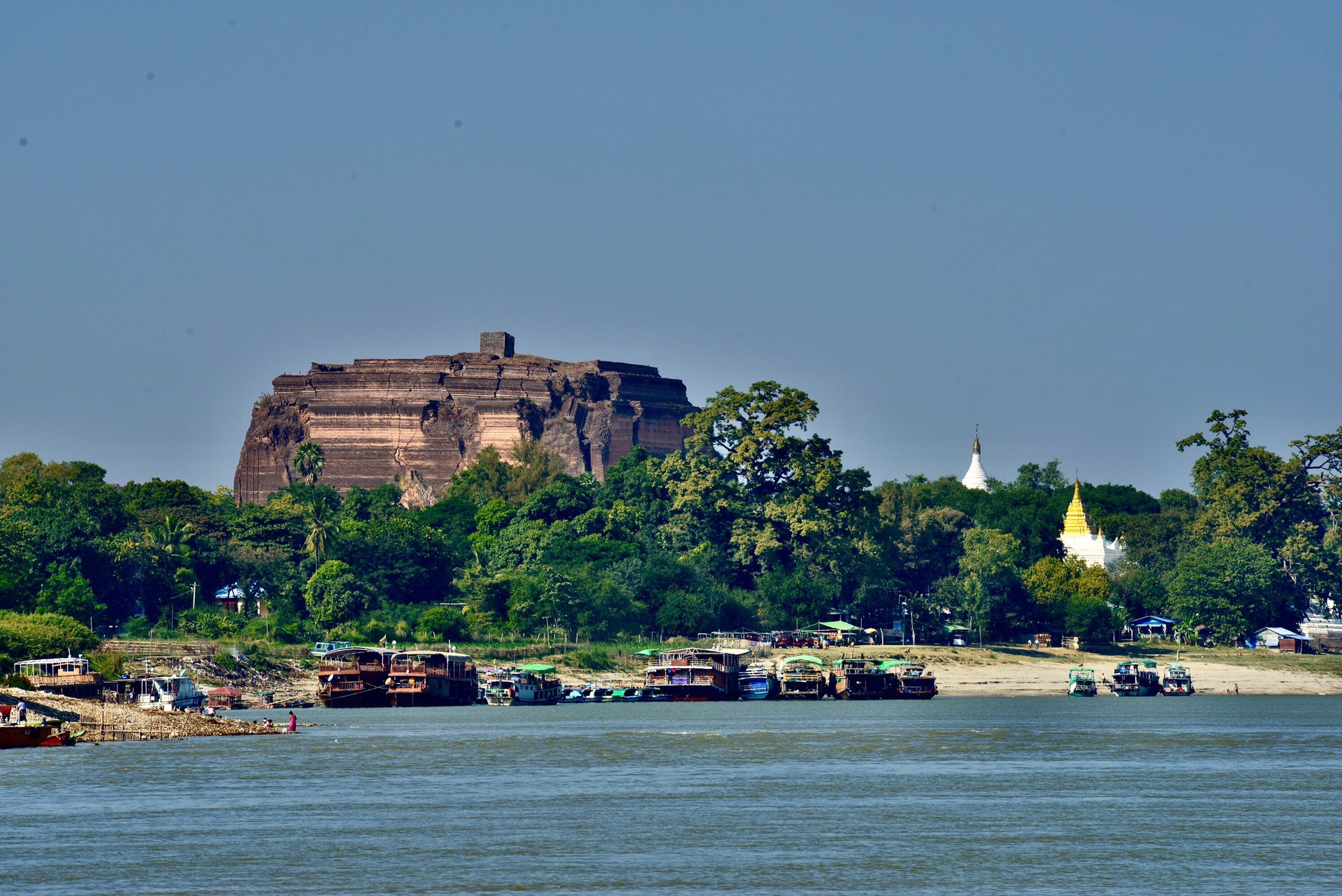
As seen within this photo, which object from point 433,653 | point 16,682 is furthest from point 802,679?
point 16,682

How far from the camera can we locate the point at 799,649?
114938mm

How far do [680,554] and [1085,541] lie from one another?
140 feet

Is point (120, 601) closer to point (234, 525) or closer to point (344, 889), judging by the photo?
point (234, 525)

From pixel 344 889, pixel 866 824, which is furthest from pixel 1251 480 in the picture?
pixel 344 889

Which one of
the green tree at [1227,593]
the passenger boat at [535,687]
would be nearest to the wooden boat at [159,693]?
the passenger boat at [535,687]

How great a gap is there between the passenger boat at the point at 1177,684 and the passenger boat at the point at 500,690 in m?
37.7

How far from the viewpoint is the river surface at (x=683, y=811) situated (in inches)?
1511

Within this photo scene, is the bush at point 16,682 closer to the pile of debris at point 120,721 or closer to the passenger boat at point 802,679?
the pile of debris at point 120,721

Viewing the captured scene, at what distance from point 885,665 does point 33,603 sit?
45.1 metres

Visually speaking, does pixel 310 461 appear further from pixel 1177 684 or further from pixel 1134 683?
pixel 1177 684

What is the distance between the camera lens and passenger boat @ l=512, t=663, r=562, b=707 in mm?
98869

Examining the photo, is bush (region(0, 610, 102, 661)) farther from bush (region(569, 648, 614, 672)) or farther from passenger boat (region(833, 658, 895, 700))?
passenger boat (region(833, 658, 895, 700))

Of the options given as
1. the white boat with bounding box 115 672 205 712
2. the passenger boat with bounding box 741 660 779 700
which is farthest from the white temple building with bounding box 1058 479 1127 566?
the white boat with bounding box 115 672 205 712

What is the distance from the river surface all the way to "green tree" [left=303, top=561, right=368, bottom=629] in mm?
26745
